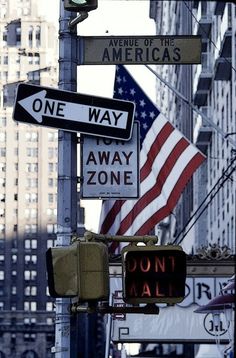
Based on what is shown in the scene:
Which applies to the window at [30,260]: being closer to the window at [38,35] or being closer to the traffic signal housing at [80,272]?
the window at [38,35]

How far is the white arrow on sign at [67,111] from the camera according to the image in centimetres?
1307

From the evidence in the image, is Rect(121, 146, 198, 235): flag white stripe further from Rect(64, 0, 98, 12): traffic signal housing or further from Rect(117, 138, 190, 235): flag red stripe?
Rect(64, 0, 98, 12): traffic signal housing

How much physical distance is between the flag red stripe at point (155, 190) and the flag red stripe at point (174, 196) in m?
0.23

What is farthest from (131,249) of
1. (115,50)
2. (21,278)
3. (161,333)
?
(21,278)

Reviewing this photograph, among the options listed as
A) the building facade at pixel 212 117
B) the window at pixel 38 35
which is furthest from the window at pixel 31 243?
the window at pixel 38 35

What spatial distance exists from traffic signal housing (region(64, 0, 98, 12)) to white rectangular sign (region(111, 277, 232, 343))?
20.8 metres

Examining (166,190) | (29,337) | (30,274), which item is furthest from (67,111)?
(29,337)

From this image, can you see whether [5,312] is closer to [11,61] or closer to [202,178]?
[202,178]

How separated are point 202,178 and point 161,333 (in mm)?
49471

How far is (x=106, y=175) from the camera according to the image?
13.5m

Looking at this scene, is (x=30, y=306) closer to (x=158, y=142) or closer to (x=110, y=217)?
(x=158, y=142)

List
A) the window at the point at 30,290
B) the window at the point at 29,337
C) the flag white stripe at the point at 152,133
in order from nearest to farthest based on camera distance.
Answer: the flag white stripe at the point at 152,133
the window at the point at 30,290
the window at the point at 29,337

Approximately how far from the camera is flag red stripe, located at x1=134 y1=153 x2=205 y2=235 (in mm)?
18875

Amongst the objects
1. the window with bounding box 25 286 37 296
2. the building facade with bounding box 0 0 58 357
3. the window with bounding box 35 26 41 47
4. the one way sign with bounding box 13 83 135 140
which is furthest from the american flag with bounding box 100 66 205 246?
the window with bounding box 25 286 37 296
